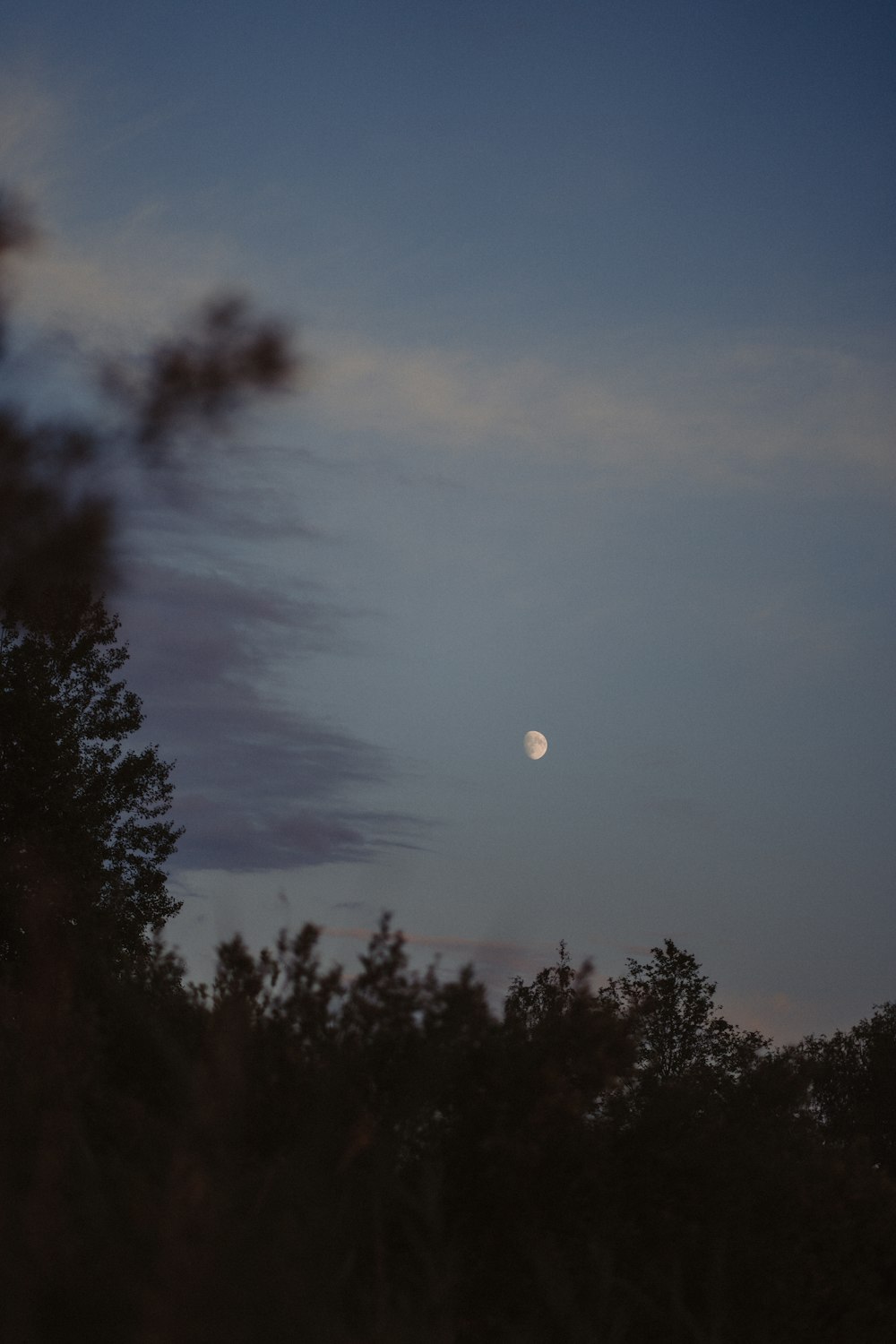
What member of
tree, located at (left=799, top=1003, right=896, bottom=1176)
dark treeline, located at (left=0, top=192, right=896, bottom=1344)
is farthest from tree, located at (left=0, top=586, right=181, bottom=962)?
tree, located at (left=799, top=1003, right=896, bottom=1176)

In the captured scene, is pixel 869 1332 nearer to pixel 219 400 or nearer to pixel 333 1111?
pixel 333 1111

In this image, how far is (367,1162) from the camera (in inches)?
357

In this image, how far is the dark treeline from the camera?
5.19 m

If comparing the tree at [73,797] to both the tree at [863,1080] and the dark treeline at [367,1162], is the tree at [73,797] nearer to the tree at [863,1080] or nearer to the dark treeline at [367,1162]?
the dark treeline at [367,1162]

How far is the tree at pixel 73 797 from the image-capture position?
2545 centimetres

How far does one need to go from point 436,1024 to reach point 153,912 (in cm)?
1997

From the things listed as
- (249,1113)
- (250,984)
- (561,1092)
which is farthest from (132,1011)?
(561,1092)

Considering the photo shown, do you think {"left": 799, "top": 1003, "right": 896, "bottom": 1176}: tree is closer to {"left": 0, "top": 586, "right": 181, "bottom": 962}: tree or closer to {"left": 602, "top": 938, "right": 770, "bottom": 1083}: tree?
{"left": 602, "top": 938, "right": 770, "bottom": 1083}: tree

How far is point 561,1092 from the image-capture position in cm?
967

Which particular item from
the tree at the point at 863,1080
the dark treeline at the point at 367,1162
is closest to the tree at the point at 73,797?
the dark treeline at the point at 367,1162

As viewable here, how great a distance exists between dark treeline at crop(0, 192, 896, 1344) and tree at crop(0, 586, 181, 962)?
11546 mm

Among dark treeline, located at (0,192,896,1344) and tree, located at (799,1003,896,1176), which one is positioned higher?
tree, located at (799,1003,896,1176)

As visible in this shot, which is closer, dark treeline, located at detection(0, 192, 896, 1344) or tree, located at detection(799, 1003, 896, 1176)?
dark treeline, located at detection(0, 192, 896, 1344)

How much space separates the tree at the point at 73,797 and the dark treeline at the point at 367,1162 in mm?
11546
